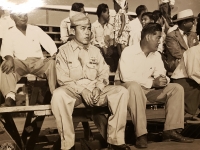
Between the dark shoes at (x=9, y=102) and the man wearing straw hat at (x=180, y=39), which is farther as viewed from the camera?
the man wearing straw hat at (x=180, y=39)

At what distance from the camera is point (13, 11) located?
2592 millimetres

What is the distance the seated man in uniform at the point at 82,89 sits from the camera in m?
2.12

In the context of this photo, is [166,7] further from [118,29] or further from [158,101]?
[158,101]

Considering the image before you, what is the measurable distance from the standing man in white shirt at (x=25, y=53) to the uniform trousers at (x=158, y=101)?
0.73 meters

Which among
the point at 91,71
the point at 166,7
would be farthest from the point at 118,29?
the point at 91,71

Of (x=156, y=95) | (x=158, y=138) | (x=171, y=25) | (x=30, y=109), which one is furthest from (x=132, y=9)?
(x=30, y=109)

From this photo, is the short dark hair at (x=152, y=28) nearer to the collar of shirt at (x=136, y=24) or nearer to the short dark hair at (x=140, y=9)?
the short dark hair at (x=140, y=9)

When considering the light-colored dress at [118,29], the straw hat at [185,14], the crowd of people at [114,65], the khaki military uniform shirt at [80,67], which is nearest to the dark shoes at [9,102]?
the crowd of people at [114,65]

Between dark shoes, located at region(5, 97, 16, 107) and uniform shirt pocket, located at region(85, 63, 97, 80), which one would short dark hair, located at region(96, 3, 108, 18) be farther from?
dark shoes, located at region(5, 97, 16, 107)

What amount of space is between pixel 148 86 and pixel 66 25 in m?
0.95

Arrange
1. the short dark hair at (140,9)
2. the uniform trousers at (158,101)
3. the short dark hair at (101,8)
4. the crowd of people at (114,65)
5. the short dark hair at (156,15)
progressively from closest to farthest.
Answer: the crowd of people at (114,65)
the uniform trousers at (158,101)
the short dark hair at (101,8)
the short dark hair at (140,9)
the short dark hair at (156,15)

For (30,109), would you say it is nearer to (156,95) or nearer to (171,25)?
(156,95)

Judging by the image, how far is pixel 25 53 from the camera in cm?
285

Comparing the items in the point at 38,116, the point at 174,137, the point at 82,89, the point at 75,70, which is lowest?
the point at 174,137
